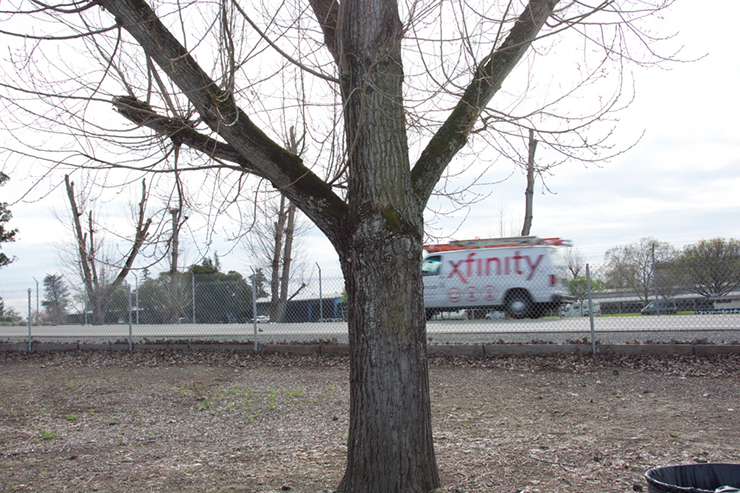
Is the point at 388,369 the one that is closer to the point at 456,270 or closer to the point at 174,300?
the point at 456,270

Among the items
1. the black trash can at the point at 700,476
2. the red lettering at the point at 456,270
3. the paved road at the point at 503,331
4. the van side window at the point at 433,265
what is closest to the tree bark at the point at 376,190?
the black trash can at the point at 700,476

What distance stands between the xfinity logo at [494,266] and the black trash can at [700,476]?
10615 millimetres

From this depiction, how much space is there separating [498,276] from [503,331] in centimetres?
317

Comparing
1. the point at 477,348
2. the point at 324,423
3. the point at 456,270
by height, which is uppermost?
the point at 456,270

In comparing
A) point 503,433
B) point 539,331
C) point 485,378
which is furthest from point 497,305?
A: point 503,433

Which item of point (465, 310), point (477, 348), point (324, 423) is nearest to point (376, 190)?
point (324, 423)

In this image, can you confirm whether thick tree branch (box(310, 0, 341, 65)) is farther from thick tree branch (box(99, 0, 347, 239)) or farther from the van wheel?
the van wheel

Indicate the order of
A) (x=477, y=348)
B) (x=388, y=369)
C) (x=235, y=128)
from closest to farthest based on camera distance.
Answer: (x=388, y=369)
(x=235, y=128)
(x=477, y=348)

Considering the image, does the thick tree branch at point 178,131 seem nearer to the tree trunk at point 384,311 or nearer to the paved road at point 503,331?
the tree trunk at point 384,311

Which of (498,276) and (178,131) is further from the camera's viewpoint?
(498,276)

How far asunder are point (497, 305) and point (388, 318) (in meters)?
9.69

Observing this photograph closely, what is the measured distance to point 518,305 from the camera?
11938mm

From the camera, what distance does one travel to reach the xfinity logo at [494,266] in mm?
13000

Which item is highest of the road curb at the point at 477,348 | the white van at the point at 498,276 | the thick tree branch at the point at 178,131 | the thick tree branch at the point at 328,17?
the thick tree branch at the point at 328,17
